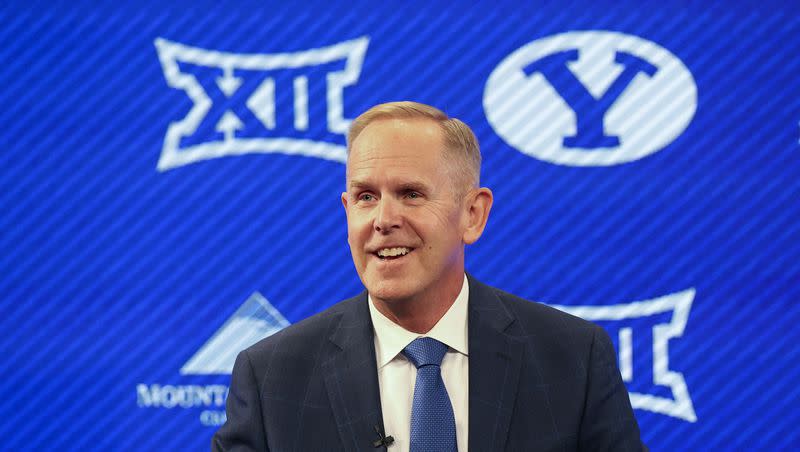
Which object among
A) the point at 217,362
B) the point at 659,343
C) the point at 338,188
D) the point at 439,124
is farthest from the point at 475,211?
the point at 217,362

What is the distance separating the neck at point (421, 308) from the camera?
1.70 meters

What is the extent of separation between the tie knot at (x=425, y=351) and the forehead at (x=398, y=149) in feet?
1.07

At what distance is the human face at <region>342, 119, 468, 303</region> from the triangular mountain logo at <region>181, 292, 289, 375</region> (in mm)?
1183

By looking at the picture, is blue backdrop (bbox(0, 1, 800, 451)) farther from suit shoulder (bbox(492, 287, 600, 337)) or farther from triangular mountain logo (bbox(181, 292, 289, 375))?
suit shoulder (bbox(492, 287, 600, 337))

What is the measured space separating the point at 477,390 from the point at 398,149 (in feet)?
1.54

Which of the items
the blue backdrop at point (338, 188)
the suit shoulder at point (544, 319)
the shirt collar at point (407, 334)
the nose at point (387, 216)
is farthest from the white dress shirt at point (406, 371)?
the blue backdrop at point (338, 188)

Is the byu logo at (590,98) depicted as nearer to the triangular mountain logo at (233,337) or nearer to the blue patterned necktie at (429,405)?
the triangular mountain logo at (233,337)

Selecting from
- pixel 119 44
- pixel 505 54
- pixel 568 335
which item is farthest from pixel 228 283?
pixel 568 335

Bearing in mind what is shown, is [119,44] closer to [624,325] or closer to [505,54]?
[505,54]

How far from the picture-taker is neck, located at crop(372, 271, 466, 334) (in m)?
1.70

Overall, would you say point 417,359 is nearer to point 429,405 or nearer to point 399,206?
point 429,405

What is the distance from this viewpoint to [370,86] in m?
2.79

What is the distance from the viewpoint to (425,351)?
1686mm

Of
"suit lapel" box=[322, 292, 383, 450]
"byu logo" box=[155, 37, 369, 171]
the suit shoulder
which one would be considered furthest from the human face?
"byu logo" box=[155, 37, 369, 171]
